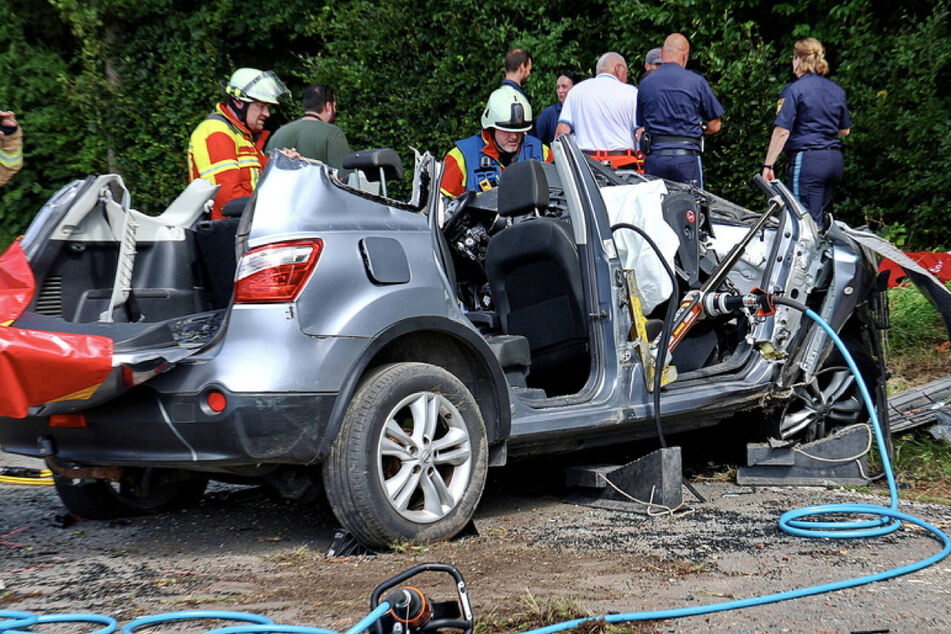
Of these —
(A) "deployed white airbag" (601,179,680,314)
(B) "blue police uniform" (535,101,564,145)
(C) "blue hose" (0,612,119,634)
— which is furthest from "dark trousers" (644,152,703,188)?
(C) "blue hose" (0,612,119,634)

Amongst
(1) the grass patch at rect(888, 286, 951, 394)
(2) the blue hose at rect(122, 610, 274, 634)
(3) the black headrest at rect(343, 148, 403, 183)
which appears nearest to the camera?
(2) the blue hose at rect(122, 610, 274, 634)

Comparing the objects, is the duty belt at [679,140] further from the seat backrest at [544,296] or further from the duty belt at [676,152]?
the seat backrest at [544,296]

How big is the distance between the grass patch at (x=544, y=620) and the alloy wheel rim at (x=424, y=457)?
0.94m

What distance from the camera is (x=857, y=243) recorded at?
6.48 meters

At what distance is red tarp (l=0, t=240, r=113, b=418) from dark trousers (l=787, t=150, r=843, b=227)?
685cm

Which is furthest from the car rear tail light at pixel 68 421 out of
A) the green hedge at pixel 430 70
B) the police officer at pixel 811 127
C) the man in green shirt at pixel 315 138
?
the green hedge at pixel 430 70

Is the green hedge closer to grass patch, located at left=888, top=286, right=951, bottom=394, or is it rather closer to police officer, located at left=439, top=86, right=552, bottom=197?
grass patch, located at left=888, top=286, right=951, bottom=394

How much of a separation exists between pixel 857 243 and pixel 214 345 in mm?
3498

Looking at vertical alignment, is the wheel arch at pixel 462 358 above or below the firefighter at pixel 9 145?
below

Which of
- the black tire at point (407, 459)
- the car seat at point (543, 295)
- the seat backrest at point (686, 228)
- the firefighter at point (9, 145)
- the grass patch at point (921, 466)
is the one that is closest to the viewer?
the black tire at point (407, 459)

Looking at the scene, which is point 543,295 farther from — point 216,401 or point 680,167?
point 680,167

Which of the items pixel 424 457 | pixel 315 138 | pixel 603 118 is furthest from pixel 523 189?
pixel 603 118

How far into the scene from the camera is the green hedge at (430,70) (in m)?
10.8

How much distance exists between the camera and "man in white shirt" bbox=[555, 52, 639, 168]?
9672 millimetres
